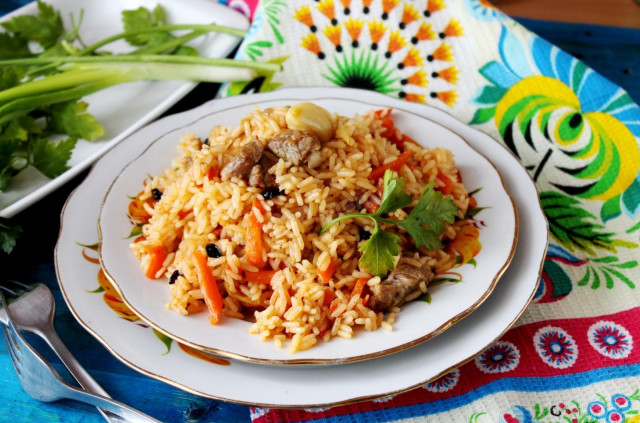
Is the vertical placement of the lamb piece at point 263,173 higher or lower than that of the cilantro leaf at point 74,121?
higher

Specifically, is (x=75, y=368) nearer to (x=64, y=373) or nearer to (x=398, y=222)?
(x=64, y=373)

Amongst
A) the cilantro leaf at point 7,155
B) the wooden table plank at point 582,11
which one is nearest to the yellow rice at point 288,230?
the cilantro leaf at point 7,155

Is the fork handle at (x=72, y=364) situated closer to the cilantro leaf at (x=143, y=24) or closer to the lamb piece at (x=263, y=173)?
the lamb piece at (x=263, y=173)

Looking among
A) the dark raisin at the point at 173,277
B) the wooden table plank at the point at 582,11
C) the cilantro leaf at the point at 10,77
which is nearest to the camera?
the dark raisin at the point at 173,277

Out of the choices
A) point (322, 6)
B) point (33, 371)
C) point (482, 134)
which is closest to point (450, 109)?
point (482, 134)

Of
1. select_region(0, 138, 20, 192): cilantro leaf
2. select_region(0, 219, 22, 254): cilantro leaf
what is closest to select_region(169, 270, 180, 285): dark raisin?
select_region(0, 219, 22, 254): cilantro leaf

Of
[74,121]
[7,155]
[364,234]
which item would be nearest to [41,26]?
[74,121]

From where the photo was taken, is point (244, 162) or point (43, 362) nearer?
point (43, 362)
